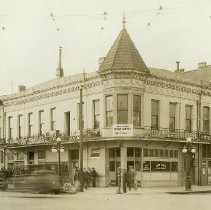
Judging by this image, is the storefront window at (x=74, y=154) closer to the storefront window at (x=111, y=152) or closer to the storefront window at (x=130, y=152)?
the storefront window at (x=111, y=152)

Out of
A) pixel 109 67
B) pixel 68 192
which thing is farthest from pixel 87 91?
pixel 68 192

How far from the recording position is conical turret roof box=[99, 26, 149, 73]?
34938 millimetres

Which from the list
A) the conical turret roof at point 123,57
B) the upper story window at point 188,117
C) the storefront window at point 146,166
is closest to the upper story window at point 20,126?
the conical turret roof at point 123,57

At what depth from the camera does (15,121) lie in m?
45.7

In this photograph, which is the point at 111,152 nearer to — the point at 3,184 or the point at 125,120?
the point at 125,120

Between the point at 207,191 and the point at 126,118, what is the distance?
22.6ft

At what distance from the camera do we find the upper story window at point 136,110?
35.1 metres

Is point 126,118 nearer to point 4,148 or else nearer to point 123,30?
point 123,30

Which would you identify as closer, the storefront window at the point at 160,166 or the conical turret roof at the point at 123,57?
the conical turret roof at the point at 123,57

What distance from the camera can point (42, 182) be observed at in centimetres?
2911

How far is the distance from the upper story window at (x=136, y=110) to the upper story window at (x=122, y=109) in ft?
1.99

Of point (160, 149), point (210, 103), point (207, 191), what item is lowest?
point (207, 191)

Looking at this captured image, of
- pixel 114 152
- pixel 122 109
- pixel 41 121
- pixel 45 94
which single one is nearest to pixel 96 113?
pixel 122 109

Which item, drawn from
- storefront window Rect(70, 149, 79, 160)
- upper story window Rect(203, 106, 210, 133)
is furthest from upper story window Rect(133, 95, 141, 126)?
upper story window Rect(203, 106, 210, 133)
